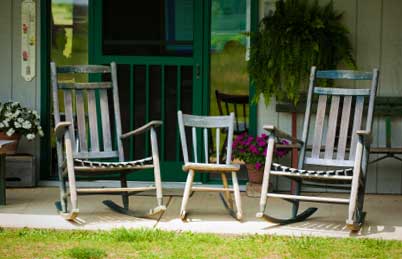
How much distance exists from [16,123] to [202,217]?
6.38ft

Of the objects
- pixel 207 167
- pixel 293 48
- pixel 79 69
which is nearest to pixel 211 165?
pixel 207 167

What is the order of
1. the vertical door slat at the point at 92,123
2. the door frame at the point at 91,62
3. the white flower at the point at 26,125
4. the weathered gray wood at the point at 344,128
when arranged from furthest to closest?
1. the door frame at the point at 91,62
2. the white flower at the point at 26,125
3. the vertical door slat at the point at 92,123
4. the weathered gray wood at the point at 344,128

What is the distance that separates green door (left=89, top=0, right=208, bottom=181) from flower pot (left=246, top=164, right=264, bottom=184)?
2.32 ft

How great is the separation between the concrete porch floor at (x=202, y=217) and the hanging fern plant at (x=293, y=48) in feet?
3.07

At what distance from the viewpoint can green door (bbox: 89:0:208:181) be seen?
835 cm

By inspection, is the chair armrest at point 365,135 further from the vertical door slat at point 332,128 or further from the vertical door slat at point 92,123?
the vertical door slat at point 92,123

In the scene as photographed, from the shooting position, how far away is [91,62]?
27.5 ft

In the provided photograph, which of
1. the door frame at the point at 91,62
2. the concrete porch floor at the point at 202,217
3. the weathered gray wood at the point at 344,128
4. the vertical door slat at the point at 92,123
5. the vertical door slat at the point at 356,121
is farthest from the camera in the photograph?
the door frame at the point at 91,62

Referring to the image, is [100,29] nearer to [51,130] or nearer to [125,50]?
[125,50]

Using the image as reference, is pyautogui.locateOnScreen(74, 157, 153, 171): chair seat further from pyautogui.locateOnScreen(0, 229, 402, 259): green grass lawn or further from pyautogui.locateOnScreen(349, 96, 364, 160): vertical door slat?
pyautogui.locateOnScreen(349, 96, 364, 160): vertical door slat

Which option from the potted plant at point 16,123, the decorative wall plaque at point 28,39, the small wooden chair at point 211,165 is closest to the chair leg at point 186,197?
the small wooden chair at point 211,165

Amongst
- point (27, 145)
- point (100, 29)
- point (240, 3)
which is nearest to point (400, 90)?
point (240, 3)

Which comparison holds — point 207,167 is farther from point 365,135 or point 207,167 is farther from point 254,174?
point 254,174

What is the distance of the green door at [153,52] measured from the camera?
27.4ft
